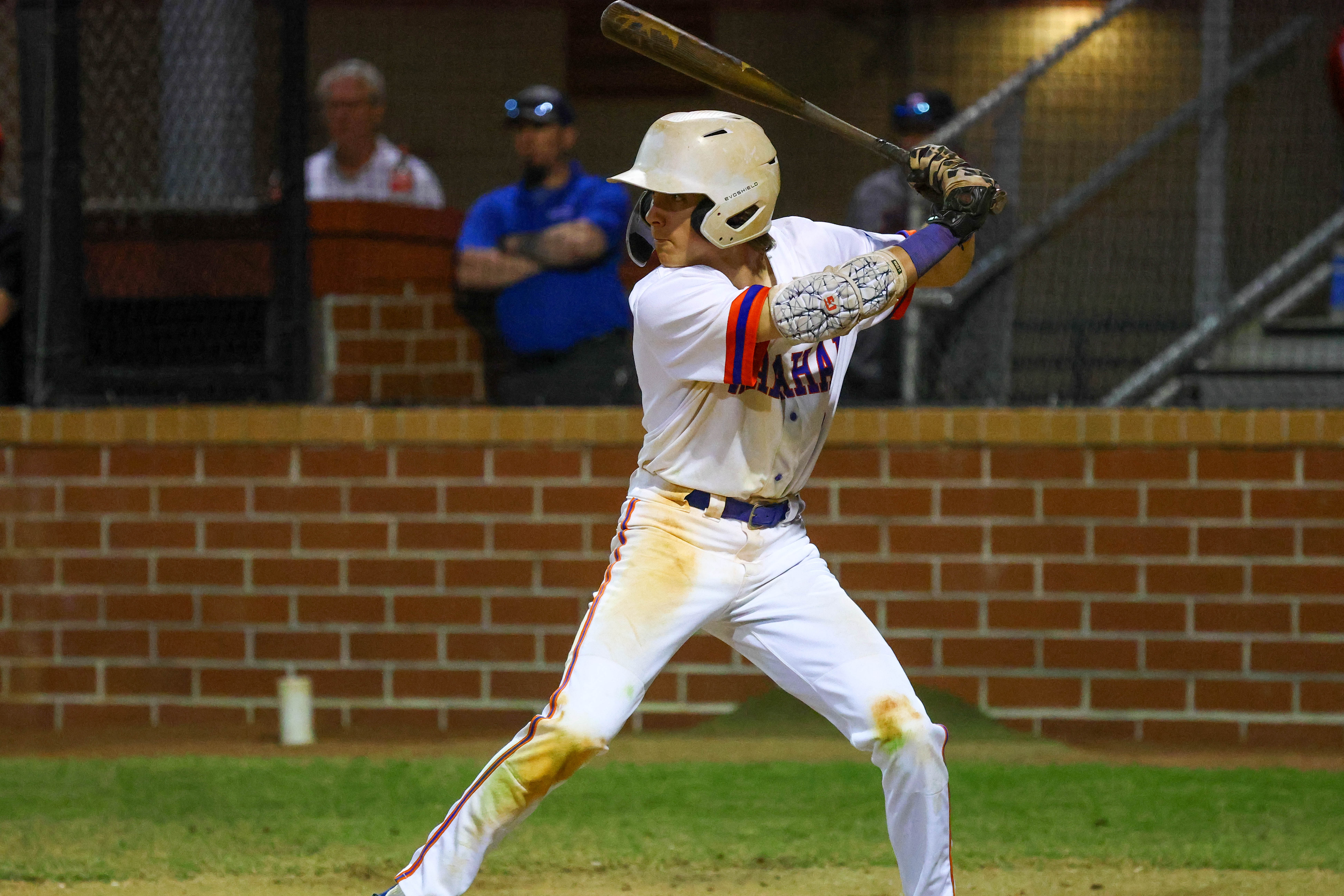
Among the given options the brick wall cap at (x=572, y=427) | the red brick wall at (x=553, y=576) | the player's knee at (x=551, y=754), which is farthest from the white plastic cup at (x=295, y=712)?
the player's knee at (x=551, y=754)

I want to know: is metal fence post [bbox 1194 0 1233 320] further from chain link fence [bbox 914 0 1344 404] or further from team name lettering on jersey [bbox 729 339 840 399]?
team name lettering on jersey [bbox 729 339 840 399]

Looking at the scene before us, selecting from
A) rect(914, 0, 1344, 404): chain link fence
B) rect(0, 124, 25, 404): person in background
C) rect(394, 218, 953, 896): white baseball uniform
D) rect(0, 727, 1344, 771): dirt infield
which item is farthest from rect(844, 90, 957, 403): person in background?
rect(0, 124, 25, 404): person in background

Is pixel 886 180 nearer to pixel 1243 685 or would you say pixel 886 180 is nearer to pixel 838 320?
pixel 1243 685

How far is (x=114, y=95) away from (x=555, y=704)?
4.24 meters

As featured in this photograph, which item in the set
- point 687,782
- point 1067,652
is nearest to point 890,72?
point 1067,652

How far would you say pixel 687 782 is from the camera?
536 centimetres

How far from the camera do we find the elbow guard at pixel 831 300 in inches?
128

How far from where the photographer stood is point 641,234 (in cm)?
364

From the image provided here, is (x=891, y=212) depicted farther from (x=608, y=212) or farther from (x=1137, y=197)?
(x=608, y=212)

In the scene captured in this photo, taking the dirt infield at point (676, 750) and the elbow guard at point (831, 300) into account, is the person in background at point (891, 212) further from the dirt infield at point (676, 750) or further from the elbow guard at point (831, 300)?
the elbow guard at point (831, 300)

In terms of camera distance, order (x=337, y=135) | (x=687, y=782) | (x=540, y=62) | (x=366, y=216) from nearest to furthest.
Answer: (x=687, y=782) < (x=366, y=216) < (x=337, y=135) < (x=540, y=62)

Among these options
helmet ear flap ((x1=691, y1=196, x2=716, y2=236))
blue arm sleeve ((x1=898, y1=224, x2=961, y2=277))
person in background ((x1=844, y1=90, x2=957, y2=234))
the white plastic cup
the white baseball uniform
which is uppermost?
person in background ((x1=844, y1=90, x2=957, y2=234))

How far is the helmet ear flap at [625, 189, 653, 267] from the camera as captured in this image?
3.63 meters

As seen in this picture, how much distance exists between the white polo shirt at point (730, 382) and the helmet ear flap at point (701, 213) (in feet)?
0.28
